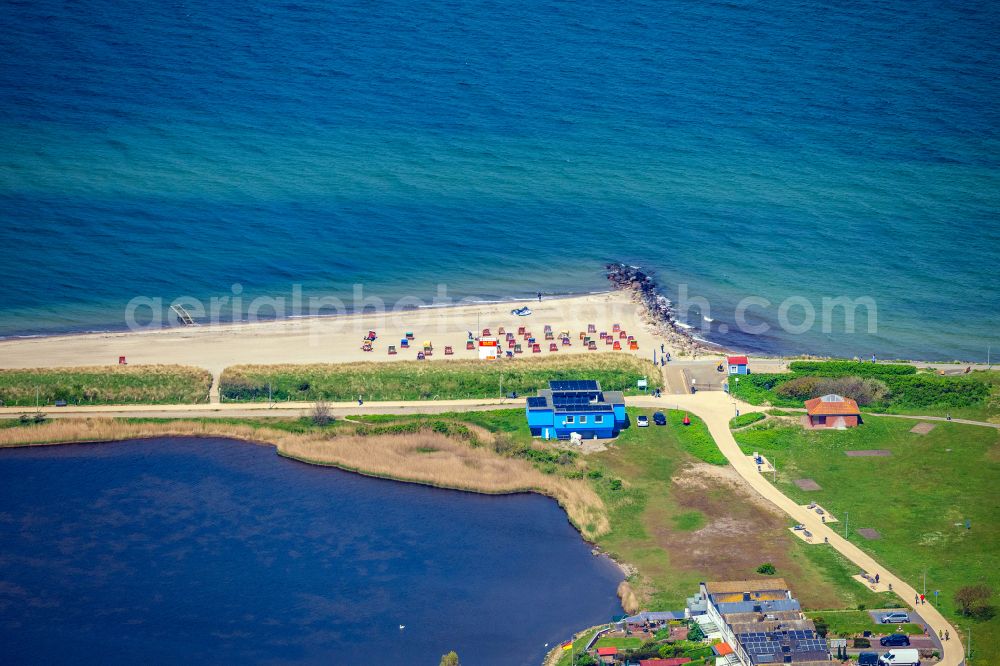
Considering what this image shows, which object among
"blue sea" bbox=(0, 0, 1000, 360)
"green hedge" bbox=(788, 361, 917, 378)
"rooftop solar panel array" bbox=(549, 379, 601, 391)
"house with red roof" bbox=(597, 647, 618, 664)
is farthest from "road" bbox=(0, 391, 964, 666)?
"house with red roof" bbox=(597, 647, 618, 664)

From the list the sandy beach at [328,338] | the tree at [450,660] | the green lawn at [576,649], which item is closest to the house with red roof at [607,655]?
the green lawn at [576,649]

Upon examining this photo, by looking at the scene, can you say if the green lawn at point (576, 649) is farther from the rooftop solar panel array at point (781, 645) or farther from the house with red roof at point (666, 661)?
the rooftop solar panel array at point (781, 645)

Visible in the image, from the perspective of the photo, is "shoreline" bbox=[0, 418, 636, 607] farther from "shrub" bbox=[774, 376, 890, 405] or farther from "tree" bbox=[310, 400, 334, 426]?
"shrub" bbox=[774, 376, 890, 405]

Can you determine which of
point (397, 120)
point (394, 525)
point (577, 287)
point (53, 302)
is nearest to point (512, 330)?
point (577, 287)

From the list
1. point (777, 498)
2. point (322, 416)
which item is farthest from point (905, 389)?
point (322, 416)

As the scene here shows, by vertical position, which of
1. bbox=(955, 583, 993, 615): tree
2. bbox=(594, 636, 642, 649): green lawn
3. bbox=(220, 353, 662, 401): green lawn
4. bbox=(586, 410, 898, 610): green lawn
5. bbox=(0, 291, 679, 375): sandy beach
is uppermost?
bbox=(0, 291, 679, 375): sandy beach

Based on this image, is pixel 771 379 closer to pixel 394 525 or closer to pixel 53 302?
pixel 394 525
